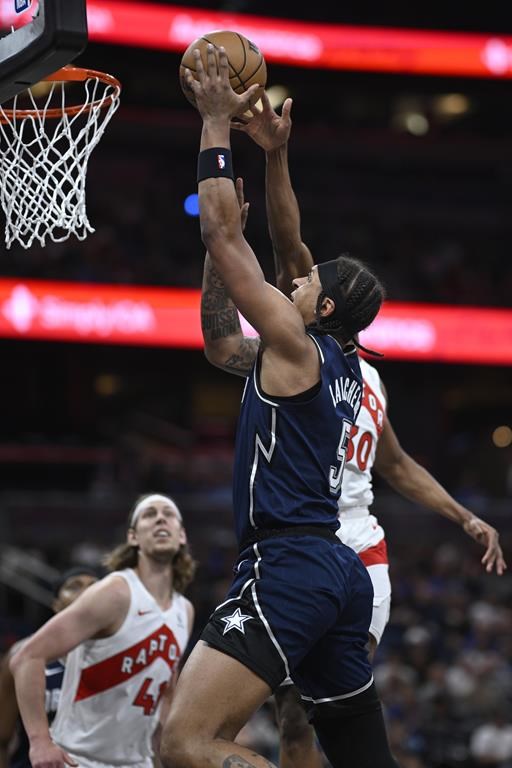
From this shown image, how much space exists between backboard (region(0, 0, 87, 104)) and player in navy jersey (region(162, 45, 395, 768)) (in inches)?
18.0

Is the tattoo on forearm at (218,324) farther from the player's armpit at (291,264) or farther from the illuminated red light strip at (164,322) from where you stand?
the illuminated red light strip at (164,322)

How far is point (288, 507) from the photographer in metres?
4.31

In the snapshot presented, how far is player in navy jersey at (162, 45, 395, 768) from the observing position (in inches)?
162

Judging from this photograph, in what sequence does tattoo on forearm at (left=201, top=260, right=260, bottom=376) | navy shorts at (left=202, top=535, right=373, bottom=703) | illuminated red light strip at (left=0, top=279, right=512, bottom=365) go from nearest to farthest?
1. navy shorts at (left=202, top=535, right=373, bottom=703)
2. tattoo on forearm at (left=201, top=260, right=260, bottom=376)
3. illuminated red light strip at (left=0, top=279, right=512, bottom=365)

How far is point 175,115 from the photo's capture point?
904 inches

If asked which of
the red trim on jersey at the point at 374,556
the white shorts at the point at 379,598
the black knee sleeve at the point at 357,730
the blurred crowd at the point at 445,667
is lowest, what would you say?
the blurred crowd at the point at 445,667

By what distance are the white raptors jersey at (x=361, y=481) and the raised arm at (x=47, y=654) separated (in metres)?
1.17

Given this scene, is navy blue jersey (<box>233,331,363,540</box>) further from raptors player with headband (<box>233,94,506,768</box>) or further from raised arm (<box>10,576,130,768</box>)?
raised arm (<box>10,576,130,768</box>)

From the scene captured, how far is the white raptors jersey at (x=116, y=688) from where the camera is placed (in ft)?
19.1

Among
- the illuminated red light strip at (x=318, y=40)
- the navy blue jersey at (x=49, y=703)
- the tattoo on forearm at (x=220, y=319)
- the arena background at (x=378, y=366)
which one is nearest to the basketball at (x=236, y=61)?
the tattoo on forearm at (x=220, y=319)

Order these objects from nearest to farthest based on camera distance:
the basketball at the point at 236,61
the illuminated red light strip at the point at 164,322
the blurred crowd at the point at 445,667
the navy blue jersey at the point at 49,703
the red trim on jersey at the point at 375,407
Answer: the basketball at the point at 236,61 < the red trim on jersey at the point at 375,407 < the navy blue jersey at the point at 49,703 < the blurred crowd at the point at 445,667 < the illuminated red light strip at the point at 164,322

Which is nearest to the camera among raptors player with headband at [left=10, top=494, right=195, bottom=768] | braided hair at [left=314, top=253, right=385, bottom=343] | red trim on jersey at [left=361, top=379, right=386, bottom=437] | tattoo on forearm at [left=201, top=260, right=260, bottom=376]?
braided hair at [left=314, top=253, right=385, bottom=343]

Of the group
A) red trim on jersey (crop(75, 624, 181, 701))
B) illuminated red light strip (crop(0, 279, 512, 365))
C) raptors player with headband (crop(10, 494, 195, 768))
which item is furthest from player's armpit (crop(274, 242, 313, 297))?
illuminated red light strip (crop(0, 279, 512, 365))

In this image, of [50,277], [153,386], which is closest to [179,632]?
[50,277]
